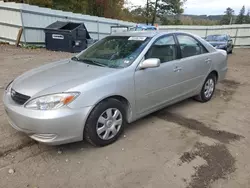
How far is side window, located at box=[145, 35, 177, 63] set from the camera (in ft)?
10.5

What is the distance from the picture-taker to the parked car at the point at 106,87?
2312mm

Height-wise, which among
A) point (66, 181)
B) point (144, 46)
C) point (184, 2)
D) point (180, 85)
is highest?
point (184, 2)

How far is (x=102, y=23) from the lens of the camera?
15.3 m

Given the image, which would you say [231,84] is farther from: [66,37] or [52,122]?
[66,37]

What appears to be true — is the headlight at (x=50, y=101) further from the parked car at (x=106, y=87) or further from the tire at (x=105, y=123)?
the tire at (x=105, y=123)

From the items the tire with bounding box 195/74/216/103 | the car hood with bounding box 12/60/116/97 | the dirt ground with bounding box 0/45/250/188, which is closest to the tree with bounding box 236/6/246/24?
the tire with bounding box 195/74/216/103

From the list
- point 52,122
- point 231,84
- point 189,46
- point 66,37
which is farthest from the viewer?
point 66,37

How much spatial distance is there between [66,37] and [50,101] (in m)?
9.18

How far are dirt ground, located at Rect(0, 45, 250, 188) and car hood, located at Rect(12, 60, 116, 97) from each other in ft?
2.61

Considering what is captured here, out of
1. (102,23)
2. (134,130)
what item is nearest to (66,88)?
(134,130)

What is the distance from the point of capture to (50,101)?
7.54 feet

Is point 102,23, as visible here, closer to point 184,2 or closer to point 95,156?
point 95,156

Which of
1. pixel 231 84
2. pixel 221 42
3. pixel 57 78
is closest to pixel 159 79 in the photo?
pixel 57 78

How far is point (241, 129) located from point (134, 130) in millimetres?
1754
